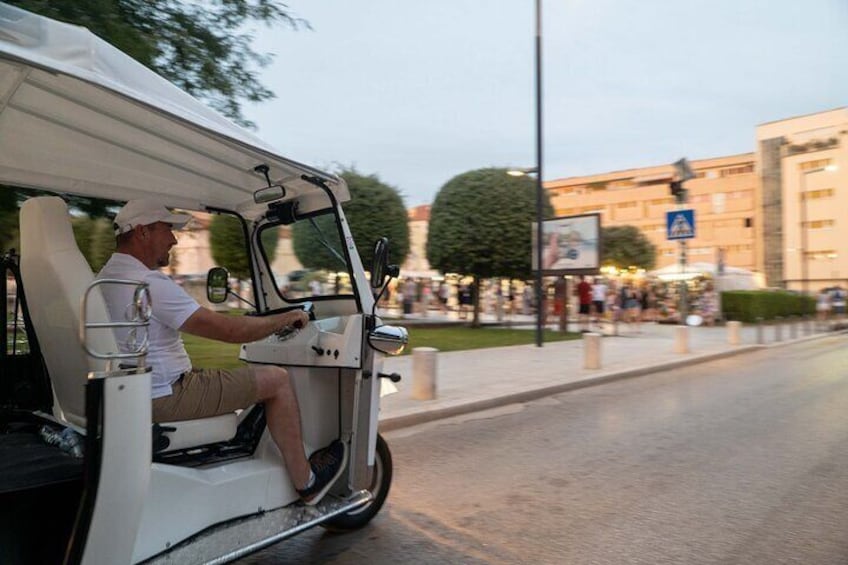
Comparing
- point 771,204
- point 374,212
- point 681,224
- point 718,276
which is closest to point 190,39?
point 681,224

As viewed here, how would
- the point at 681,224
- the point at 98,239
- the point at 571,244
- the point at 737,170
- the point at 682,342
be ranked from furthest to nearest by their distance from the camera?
the point at 737,170 < the point at 571,244 < the point at 682,342 < the point at 681,224 < the point at 98,239

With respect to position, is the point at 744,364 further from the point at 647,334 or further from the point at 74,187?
the point at 74,187

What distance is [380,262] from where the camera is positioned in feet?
11.1

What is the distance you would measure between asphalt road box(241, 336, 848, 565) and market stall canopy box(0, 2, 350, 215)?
209 cm

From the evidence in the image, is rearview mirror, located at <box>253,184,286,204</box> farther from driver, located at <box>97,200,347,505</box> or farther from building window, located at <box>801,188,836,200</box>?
building window, located at <box>801,188,836,200</box>

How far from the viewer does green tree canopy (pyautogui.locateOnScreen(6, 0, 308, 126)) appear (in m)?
5.40

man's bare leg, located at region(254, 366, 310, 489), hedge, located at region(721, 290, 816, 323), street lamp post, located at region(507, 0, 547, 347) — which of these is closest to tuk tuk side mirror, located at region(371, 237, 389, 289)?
man's bare leg, located at region(254, 366, 310, 489)

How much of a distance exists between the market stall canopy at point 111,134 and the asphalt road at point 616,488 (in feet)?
6.86

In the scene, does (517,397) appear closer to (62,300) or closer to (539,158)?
(62,300)

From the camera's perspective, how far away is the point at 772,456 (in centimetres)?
556

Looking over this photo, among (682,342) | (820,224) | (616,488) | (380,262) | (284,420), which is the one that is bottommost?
(616,488)

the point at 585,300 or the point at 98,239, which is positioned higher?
the point at 98,239

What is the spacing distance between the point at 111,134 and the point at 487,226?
1665 centimetres

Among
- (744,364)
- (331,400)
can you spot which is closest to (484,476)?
(331,400)
